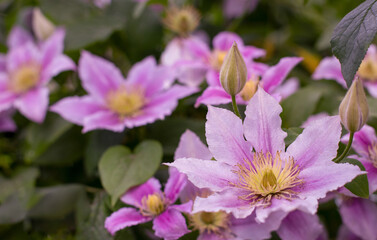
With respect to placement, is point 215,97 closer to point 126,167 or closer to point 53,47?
point 126,167

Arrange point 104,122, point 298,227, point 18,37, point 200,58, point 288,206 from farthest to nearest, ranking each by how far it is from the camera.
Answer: point 18,37
point 200,58
point 104,122
point 298,227
point 288,206

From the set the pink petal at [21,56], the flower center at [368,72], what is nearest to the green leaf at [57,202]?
the pink petal at [21,56]

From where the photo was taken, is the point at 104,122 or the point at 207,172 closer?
the point at 207,172

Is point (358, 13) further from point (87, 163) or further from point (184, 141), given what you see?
point (87, 163)

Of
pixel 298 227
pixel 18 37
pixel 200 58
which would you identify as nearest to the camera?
pixel 298 227

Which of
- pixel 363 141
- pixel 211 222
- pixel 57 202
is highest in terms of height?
pixel 363 141

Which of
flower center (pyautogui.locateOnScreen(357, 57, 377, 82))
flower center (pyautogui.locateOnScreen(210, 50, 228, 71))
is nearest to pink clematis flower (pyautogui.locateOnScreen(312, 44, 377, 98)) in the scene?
flower center (pyautogui.locateOnScreen(357, 57, 377, 82))

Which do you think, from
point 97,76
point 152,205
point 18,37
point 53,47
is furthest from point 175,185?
point 18,37

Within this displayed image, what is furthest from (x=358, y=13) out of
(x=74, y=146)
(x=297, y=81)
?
(x=74, y=146)
